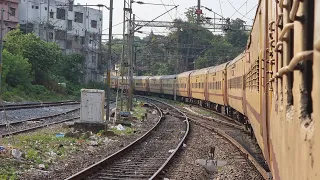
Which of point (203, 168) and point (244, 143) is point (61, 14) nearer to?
point (244, 143)

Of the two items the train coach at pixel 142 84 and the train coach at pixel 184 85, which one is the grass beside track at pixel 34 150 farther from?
the train coach at pixel 142 84

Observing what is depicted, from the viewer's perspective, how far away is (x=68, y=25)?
65.3 metres

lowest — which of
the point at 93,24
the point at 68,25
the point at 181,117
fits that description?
the point at 181,117

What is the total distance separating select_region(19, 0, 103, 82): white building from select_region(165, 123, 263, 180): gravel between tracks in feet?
136

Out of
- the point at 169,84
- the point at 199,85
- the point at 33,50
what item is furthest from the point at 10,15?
the point at 199,85

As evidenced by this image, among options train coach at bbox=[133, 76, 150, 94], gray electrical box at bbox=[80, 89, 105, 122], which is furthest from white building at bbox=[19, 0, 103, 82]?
gray electrical box at bbox=[80, 89, 105, 122]

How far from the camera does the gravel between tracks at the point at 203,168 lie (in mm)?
10148

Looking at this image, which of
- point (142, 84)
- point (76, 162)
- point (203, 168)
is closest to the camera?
point (203, 168)

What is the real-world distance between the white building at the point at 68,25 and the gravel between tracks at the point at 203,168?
4138 cm

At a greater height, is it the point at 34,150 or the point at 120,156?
the point at 34,150

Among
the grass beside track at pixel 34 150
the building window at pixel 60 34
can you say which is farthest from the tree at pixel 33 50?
A: the grass beside track at pixel 34 150

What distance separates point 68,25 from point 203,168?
5655 centimetres

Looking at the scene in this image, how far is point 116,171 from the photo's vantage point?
34.3ft

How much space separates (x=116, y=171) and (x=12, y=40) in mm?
39525
